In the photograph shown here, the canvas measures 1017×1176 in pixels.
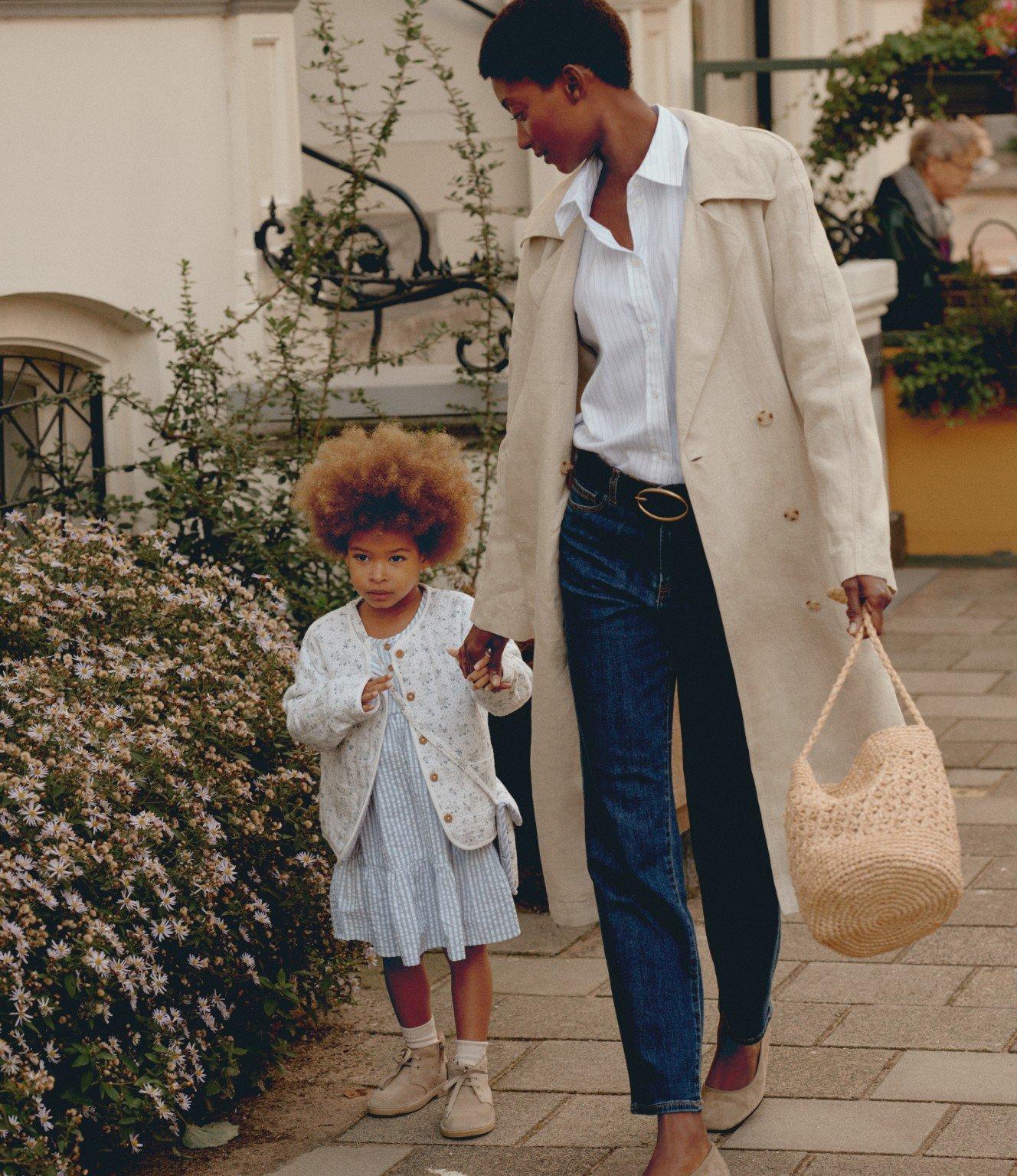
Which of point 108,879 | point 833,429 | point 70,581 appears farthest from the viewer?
point 70,581

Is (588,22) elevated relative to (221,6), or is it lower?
lower

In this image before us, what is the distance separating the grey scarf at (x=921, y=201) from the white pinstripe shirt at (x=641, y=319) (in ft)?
22.0

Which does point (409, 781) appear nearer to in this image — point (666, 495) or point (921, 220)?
point (666, 495)

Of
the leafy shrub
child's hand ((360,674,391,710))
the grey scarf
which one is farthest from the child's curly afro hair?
the grey scarf

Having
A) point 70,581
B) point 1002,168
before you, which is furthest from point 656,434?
point 1002,168

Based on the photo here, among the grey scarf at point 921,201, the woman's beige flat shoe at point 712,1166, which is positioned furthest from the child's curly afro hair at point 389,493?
the grey scarf at point 921,201

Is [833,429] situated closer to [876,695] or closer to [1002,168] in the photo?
[876,695]

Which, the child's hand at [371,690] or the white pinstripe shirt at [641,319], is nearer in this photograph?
the white pinstripe shirt at [641,319]

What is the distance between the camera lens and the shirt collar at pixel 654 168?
3.15m

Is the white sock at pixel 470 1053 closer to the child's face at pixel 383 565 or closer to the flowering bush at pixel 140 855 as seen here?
the flowering bush at pixel 140 855

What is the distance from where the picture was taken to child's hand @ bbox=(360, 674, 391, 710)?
3438 millimetres

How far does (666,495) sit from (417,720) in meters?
0.72

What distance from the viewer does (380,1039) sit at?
158 inches

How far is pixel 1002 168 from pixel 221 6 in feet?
84.5
